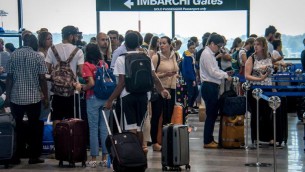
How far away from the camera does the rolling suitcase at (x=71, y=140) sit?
770 centimetres

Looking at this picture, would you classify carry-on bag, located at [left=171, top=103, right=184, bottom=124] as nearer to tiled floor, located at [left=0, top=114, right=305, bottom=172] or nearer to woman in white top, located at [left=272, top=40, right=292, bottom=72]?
tiled floor, located at [left=0, top=114, right=305, bottom=172]

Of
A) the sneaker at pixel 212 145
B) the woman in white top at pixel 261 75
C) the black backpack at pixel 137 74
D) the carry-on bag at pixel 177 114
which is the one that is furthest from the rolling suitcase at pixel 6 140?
the woman in white top at pixel 261 75

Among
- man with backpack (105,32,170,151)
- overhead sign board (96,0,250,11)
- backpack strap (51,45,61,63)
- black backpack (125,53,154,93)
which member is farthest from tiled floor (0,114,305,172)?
overhead sign board (96,0,250,11)

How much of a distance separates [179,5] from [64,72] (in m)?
8.51

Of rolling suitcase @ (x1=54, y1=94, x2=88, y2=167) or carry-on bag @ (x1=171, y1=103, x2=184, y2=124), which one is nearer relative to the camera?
rolling suitcase @ (x1=54, y1=94, x2=88, y2=167)

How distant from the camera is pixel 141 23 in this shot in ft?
56.1

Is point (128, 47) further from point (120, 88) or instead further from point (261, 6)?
point (261, 6)

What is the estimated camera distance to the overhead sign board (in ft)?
52.6

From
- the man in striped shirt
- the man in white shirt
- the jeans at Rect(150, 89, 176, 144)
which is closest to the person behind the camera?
the man in striped shirt

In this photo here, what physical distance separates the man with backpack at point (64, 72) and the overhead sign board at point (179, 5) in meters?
8.14

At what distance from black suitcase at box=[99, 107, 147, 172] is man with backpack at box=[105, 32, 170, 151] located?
8.3 inches

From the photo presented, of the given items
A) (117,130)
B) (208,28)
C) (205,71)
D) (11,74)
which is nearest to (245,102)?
(205,71)

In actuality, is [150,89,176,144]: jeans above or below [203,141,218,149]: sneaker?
above

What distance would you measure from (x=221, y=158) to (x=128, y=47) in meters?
2.14
